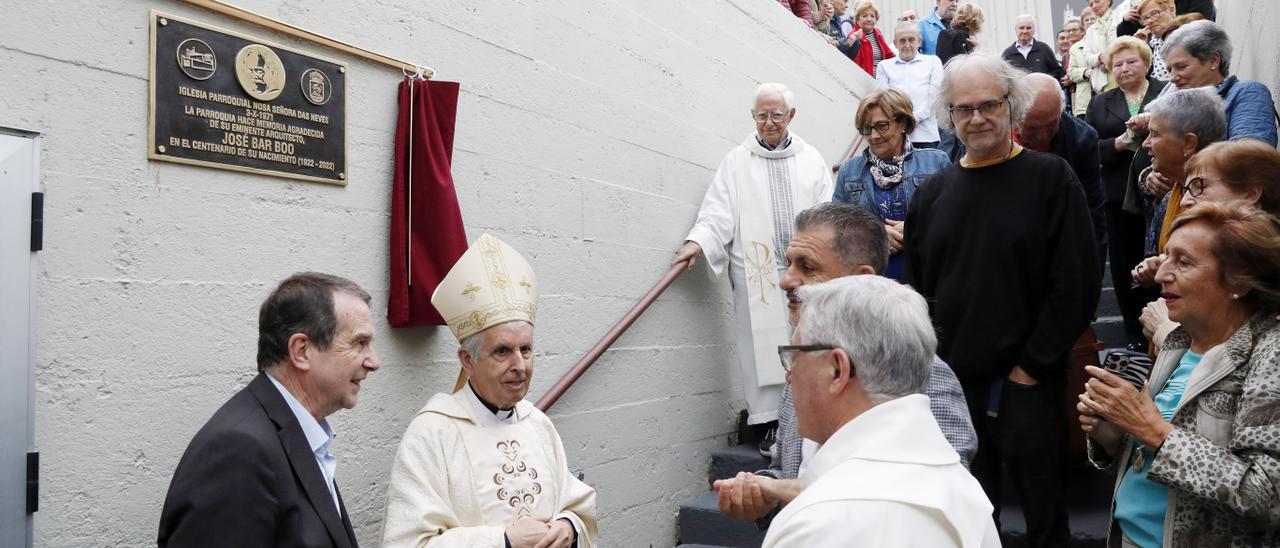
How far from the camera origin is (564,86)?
14.4 ft

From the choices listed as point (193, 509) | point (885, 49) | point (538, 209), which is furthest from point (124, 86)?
point (885, 49)

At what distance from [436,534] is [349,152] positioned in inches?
51.0

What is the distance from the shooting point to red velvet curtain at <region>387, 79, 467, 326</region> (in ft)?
11.1

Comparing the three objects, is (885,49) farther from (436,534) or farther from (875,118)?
(436,534)

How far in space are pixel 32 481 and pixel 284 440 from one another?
66 centimetres

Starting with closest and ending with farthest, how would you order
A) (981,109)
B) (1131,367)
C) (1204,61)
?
(1131,367), (981,109), (1204,61)

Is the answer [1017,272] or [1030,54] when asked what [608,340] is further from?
[1030,54]

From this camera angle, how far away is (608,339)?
14.5 feet

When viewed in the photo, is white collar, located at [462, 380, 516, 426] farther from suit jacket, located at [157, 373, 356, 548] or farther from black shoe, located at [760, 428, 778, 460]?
black shoe, located at [760, 428, 778, 460]

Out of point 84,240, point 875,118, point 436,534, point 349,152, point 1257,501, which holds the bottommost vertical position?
point 436,534

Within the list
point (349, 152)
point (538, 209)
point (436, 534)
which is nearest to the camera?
point (436, 534)

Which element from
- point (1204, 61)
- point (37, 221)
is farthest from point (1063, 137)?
point (37, 221)

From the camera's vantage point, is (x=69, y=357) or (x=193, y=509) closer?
(x=193, y=509)

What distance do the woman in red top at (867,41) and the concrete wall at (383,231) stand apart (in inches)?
148
